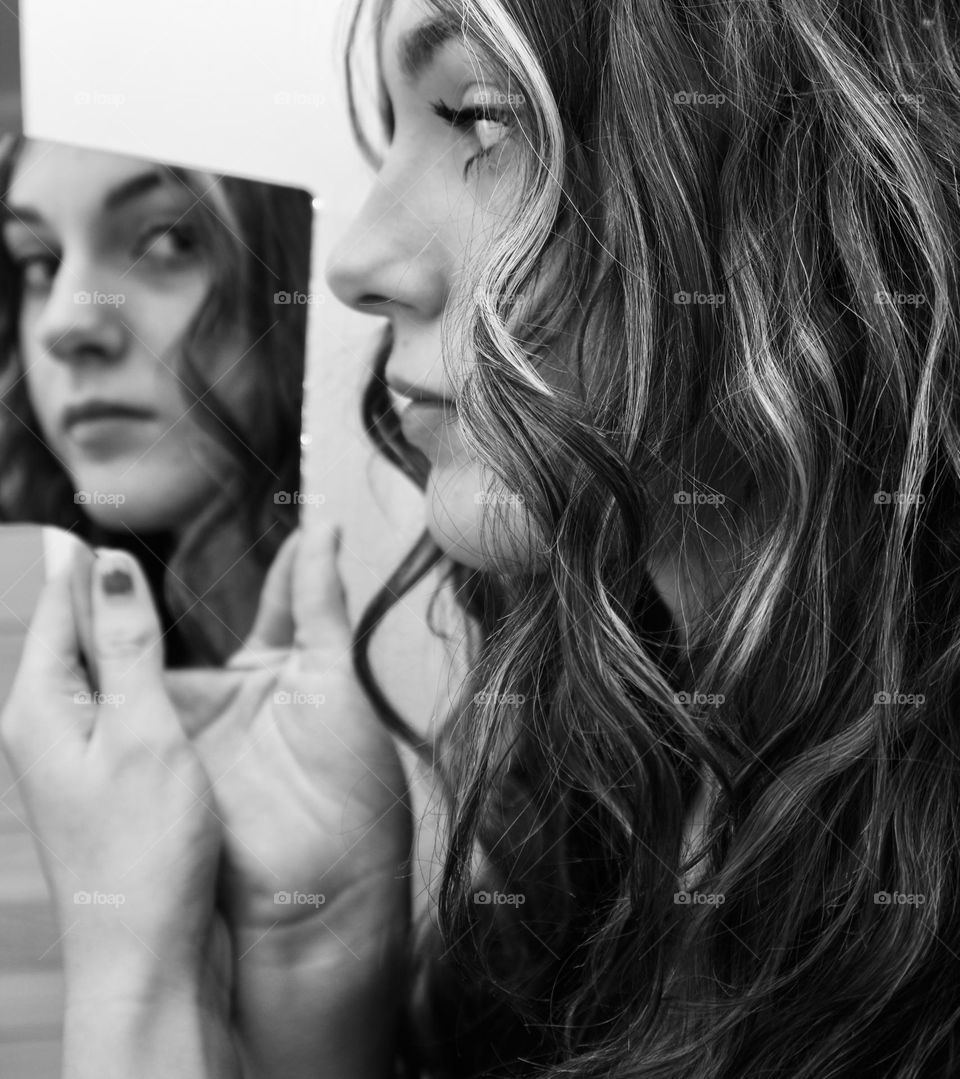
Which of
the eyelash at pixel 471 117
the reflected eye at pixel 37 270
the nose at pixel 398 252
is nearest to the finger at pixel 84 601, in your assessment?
the reflected eye at pixel 37 270

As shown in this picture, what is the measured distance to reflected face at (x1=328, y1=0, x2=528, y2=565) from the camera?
67 cm

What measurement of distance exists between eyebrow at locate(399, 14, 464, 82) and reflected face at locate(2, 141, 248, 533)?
227 mm

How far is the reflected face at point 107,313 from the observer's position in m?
0.74

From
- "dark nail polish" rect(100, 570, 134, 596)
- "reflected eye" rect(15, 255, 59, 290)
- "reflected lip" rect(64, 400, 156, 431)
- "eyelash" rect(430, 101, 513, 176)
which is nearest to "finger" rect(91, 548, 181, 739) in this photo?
"dark nail polish" rect(100, 570, 134, 596)

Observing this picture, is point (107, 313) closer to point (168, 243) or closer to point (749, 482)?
point (168, 243)

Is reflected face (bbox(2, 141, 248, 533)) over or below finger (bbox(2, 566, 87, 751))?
over

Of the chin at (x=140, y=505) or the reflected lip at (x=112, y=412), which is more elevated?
the reflected lip at (x=112, y=412)

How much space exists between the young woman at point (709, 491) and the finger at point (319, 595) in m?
0.14

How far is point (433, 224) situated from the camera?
713 mm

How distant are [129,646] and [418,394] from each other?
34cm

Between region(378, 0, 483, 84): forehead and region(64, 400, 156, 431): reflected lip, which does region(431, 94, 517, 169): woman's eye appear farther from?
region(64, 400, 156, 431): reflected lip

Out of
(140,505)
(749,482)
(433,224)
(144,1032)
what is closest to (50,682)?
(140,505)

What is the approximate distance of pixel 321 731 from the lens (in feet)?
2.50

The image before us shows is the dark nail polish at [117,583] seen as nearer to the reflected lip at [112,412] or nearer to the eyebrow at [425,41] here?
the reflected lip at [112,412]
